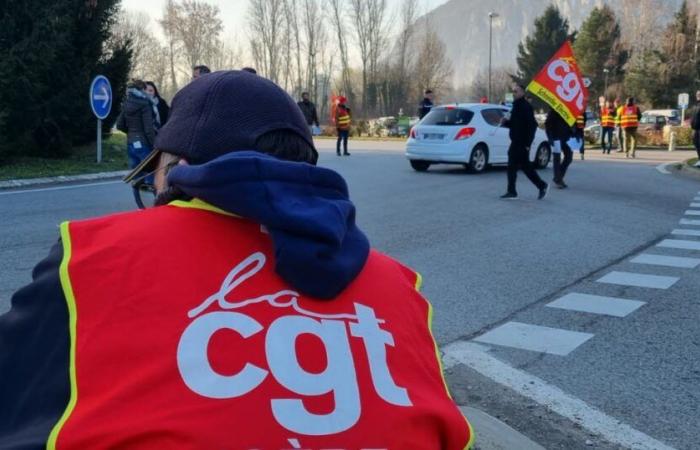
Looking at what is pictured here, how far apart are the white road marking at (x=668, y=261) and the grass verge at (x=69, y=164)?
11.2 m

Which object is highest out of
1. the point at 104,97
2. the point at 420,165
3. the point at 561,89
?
the point at 104,97

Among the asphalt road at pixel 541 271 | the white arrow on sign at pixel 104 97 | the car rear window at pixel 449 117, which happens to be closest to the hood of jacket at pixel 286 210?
the asphalt road at pixel 541 271

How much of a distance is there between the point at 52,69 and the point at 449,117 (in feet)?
30.1

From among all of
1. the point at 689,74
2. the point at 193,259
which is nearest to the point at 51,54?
the point at 193,259

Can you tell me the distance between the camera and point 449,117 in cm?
1675

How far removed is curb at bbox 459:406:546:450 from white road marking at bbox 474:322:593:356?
4.44 ft

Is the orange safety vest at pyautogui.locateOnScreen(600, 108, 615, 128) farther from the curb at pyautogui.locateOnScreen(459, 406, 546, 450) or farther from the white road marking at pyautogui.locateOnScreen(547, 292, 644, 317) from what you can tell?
the curb at pyautogui.locateOnScreen(459, 406, 546, 450)

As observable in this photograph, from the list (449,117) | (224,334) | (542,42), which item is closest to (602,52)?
(542,42)

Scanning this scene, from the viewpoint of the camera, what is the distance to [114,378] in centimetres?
129

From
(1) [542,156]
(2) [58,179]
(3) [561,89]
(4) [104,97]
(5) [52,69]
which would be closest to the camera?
(3) [561,89]

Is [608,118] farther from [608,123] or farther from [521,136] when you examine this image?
[521,136]

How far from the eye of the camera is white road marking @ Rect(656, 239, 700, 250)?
8.44 meters

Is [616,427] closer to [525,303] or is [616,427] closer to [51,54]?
[525,303]

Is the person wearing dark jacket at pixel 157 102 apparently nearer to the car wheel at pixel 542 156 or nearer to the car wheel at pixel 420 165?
the car wheel at pixel 420 165
